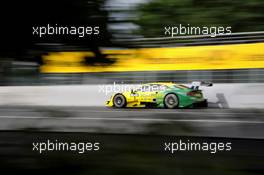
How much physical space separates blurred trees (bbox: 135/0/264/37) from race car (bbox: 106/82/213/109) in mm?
835

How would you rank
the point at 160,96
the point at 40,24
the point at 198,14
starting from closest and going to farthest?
the point at 198,14 → the point at 40,24 → the point at 160,96

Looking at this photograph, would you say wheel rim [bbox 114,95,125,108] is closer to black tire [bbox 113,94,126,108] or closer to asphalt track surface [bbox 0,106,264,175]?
black tire [bbox 113,94,126,108]

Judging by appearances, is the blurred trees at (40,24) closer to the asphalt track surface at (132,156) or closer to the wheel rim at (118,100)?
the asphalt track surface at (132,156)

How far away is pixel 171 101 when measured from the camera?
2848 millimetres

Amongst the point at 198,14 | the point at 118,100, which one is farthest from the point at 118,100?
the point at 198,14

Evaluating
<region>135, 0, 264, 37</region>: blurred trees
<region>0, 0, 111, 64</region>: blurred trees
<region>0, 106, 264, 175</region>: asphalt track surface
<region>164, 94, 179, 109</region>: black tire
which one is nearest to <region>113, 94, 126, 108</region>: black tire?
<region>164, 94, 179, 109</region>: black tire

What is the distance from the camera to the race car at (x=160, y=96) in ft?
8.84

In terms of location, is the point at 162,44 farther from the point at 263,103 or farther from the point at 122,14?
the point at 263,103

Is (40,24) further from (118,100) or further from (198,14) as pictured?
(118,100)

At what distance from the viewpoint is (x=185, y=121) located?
193 cm

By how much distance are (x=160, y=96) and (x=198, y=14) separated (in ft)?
4.36

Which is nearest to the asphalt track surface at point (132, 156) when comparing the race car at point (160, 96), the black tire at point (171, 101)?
the race car at point (160, 96)

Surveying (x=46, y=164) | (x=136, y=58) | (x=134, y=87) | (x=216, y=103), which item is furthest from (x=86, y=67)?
(x=216, y=103)

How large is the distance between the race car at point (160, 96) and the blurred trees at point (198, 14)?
0.84 m
